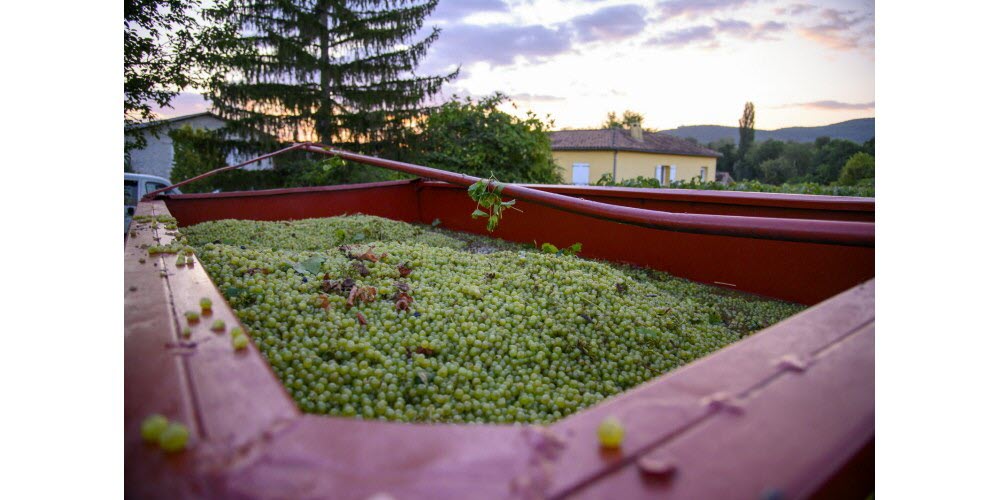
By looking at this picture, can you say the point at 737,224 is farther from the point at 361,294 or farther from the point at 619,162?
the point at 619,162

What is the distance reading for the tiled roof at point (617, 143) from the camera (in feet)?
87.4

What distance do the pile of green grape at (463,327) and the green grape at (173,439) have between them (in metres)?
0.83

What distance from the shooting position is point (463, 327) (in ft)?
6.02

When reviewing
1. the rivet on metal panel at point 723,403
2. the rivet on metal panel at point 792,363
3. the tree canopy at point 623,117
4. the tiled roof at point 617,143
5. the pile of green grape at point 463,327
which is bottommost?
the pile of green grape at point 463,327

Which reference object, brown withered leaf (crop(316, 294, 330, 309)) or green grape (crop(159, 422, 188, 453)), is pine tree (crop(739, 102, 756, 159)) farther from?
green grape (crop(159, 422, 188, 453))

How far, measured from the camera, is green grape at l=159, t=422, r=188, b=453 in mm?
493

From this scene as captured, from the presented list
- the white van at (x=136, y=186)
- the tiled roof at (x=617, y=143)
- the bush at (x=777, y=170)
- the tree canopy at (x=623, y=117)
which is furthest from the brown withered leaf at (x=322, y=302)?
the tree canopy at (x=623, y=117)

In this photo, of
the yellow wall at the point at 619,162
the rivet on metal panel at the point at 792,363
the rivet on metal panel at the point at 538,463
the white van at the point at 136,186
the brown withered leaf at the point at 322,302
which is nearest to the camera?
the rivet on metal panel at the point at 538,463

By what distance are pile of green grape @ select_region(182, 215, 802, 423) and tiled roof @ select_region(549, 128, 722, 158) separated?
24.4 metres

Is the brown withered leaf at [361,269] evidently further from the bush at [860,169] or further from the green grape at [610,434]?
the bush at [860,169]

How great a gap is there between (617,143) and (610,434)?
2793 cm

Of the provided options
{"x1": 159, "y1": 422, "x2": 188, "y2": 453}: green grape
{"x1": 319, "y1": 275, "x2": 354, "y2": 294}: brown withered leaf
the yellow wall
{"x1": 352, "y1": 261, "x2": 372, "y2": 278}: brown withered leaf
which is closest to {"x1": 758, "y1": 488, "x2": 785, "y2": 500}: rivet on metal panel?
{"x1": 159, "y1": 422, "x2": 188, "y2": 453}: green grape

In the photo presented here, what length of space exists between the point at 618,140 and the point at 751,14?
2586cm

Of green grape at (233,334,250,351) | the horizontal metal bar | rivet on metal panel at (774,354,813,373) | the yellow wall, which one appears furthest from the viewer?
the yellow wall
